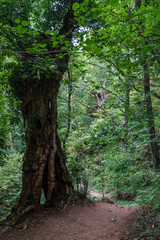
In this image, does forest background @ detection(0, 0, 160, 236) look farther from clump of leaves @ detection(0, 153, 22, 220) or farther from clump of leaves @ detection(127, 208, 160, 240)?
clump of leaves @ detection(127, 208, 160, 240)

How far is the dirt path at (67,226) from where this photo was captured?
3438 mm

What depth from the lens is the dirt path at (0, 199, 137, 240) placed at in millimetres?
3438

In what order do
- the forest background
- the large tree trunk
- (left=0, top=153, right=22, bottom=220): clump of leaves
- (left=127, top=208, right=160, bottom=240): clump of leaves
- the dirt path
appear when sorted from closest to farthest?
1. the forest background
2. (left=127, top=208, right=160, bottom=240): clump of leaves
3. the dirt path
4. the large tree trunk
5. (left=0, top=153, right=22, bottom=220): clump of leaves

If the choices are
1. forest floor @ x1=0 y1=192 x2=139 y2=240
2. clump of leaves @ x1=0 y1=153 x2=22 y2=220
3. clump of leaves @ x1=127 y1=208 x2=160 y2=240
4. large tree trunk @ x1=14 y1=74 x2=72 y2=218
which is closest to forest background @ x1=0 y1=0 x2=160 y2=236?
clump of leaves @ x1=0 y1=153 x2=22 y2=220

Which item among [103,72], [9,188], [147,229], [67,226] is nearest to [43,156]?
[67,226]

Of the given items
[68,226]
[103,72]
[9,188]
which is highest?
[103,72]

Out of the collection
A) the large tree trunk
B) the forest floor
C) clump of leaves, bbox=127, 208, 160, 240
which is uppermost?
the large tree trunk

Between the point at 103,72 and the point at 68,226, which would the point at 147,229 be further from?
the point at 103,72

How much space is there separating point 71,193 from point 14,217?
6.06 ft

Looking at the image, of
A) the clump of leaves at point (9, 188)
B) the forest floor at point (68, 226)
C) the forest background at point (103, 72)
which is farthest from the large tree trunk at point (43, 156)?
the clump of leaves at point (9, 188)

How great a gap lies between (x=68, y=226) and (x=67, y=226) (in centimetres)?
3

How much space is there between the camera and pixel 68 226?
3.99 meters

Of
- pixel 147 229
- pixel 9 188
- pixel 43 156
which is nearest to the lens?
pixel 147 229

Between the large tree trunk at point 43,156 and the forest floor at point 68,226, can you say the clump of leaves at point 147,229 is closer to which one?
the forest floor at point 68,226
